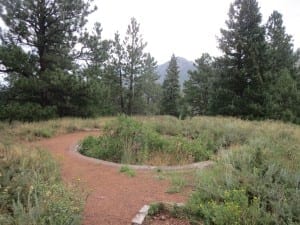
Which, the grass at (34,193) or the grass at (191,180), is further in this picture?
the grass at (191,180)

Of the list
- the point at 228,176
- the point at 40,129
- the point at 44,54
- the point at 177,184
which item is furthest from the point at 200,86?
the point at 228,176

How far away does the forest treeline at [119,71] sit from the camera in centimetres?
1573

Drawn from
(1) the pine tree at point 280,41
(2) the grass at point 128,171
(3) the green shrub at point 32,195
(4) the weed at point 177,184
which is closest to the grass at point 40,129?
(3) the green shrub at point 32,195

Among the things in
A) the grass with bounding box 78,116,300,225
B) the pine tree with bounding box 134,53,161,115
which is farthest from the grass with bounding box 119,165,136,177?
the pine tree with bounding box 134,53,161,115

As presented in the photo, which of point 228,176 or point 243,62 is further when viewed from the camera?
point 243,62

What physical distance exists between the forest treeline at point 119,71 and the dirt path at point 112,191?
8.86 m

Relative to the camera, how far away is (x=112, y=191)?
5605 mm

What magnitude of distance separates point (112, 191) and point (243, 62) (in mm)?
19795

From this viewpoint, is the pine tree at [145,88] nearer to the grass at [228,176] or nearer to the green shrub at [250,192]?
the grass at [228,176]

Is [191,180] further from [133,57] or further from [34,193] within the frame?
[133,57]

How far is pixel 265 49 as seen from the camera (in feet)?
75.9

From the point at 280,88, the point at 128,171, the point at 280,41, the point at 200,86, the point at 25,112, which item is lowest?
the point at 128,171

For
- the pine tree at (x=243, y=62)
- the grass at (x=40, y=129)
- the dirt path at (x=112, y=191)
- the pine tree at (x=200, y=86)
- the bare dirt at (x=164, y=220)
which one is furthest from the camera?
the pine tree at (x=200, y=86)

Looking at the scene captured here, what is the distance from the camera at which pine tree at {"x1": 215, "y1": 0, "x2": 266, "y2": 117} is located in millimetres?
22547
